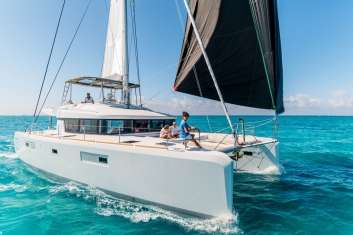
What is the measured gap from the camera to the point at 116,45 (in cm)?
1288

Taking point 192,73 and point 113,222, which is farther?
point 192,73

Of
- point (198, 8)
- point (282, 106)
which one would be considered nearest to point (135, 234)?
point (282, 106)

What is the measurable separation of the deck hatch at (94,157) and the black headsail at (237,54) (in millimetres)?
3478

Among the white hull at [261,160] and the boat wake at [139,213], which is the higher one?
the white hull at [261,160]

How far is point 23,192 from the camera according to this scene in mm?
9094

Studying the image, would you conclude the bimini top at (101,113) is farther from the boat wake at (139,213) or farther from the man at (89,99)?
the boat wake at (139,213)

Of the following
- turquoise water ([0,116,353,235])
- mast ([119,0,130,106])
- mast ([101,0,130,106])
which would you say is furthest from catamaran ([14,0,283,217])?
mast ([101,0,130,106])

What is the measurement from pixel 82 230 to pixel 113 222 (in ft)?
2.56

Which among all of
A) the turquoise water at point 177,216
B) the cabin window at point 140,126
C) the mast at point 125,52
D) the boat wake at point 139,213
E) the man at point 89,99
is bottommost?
the turquoise water at point 177,216

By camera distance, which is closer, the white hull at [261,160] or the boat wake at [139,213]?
the boat wake at [139,213]

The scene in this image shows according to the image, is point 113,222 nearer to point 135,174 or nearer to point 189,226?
point 135,174

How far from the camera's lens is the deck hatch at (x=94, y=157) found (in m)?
7.69

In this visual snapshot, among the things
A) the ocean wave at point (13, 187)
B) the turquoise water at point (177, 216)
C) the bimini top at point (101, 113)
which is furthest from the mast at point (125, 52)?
the ocean wave at point (13, 187)

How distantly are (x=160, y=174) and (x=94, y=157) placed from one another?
109 inches
